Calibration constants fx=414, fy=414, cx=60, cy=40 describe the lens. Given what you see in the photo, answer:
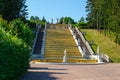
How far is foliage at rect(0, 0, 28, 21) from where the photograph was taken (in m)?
55.1

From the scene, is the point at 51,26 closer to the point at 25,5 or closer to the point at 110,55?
the point at 25,5

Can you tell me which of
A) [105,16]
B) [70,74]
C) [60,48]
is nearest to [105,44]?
[60,48]

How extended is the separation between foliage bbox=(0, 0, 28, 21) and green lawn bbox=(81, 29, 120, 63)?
34.0 feet

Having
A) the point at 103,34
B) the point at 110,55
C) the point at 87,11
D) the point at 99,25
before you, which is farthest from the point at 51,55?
the point at 87,11

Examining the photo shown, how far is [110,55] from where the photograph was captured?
4491cm

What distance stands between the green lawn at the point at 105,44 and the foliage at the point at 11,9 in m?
10.3

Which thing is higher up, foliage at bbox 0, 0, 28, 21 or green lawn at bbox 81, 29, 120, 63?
foliage at bbox 0, 0, 28, 21

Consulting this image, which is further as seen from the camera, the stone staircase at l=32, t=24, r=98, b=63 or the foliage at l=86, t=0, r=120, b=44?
the foliage at l=86, t=0, r=120, b=44

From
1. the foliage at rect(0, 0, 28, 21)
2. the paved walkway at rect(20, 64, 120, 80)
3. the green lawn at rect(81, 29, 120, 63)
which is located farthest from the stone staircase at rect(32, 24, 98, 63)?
the paved walkway at rect(20, 64, 120, 80)

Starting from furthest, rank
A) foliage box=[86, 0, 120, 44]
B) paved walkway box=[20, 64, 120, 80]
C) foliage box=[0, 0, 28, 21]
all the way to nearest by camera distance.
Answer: foliage box=[0, 0, 28, 21] → foliage box=[86, 0, 120, 44] → paved walkway box=[20, 64, 120, 80]

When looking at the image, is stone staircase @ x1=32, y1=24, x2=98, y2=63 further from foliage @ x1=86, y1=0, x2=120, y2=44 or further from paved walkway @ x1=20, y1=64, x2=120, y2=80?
paved walkway @ x1=20, y1=64, x2=120, y2=80

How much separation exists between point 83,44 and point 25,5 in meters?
15.7

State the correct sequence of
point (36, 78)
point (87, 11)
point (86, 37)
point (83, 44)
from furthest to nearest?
1. point (87, 11)
2. point (86, 37)
3. point (83, 44)
4. point (36, 78)

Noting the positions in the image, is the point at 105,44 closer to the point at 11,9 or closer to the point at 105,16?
the point at 105,16
